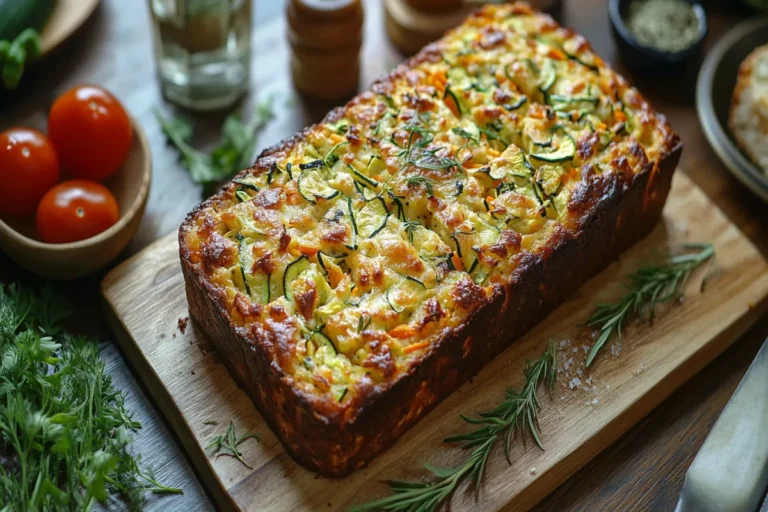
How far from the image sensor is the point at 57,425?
3000mm

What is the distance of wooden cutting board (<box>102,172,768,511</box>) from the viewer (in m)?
3.23

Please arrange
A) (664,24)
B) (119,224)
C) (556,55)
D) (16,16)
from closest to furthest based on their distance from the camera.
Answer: (119,224), (556,55), (16,16), (664,24)

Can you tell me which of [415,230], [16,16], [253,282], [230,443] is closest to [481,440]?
[415,230]

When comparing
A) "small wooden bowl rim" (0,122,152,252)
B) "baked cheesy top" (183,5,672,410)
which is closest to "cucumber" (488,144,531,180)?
"baked cheesy top" (183,5,672,410)

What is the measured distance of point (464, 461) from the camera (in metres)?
3.32

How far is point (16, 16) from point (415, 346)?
2899 millimetres

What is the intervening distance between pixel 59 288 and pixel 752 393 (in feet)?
10.2

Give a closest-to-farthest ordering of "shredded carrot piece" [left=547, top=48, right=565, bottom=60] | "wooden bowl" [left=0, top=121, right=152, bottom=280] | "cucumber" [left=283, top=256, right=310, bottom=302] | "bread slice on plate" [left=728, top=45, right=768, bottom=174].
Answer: "cucumber" [left=283, top=256, right=310, bottom=302] → "wooden bowl" [left=0, top=121, right=152, bottom=280] → "shredded carrot piece" [left=547, top=48, right=565, bottom=60] → "bread slice on plate" [left=728, top=45, right=768, bottom=174]

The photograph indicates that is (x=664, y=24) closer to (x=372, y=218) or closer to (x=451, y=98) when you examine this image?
(x=451, y=98)

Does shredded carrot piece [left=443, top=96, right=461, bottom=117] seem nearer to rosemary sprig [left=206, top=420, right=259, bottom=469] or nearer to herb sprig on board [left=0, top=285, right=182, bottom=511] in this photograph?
rosemary sprig [left=206, top=420, right=259, bottom=469]

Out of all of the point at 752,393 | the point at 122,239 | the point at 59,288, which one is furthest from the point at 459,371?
the point at 59,288

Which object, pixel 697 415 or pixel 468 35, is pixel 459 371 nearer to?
pixel 697 415

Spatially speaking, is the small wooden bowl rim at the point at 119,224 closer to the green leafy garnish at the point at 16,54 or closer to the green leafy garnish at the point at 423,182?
the green leafy garnish at the point at 16,54

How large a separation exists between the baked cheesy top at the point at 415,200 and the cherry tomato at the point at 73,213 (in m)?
0.62
